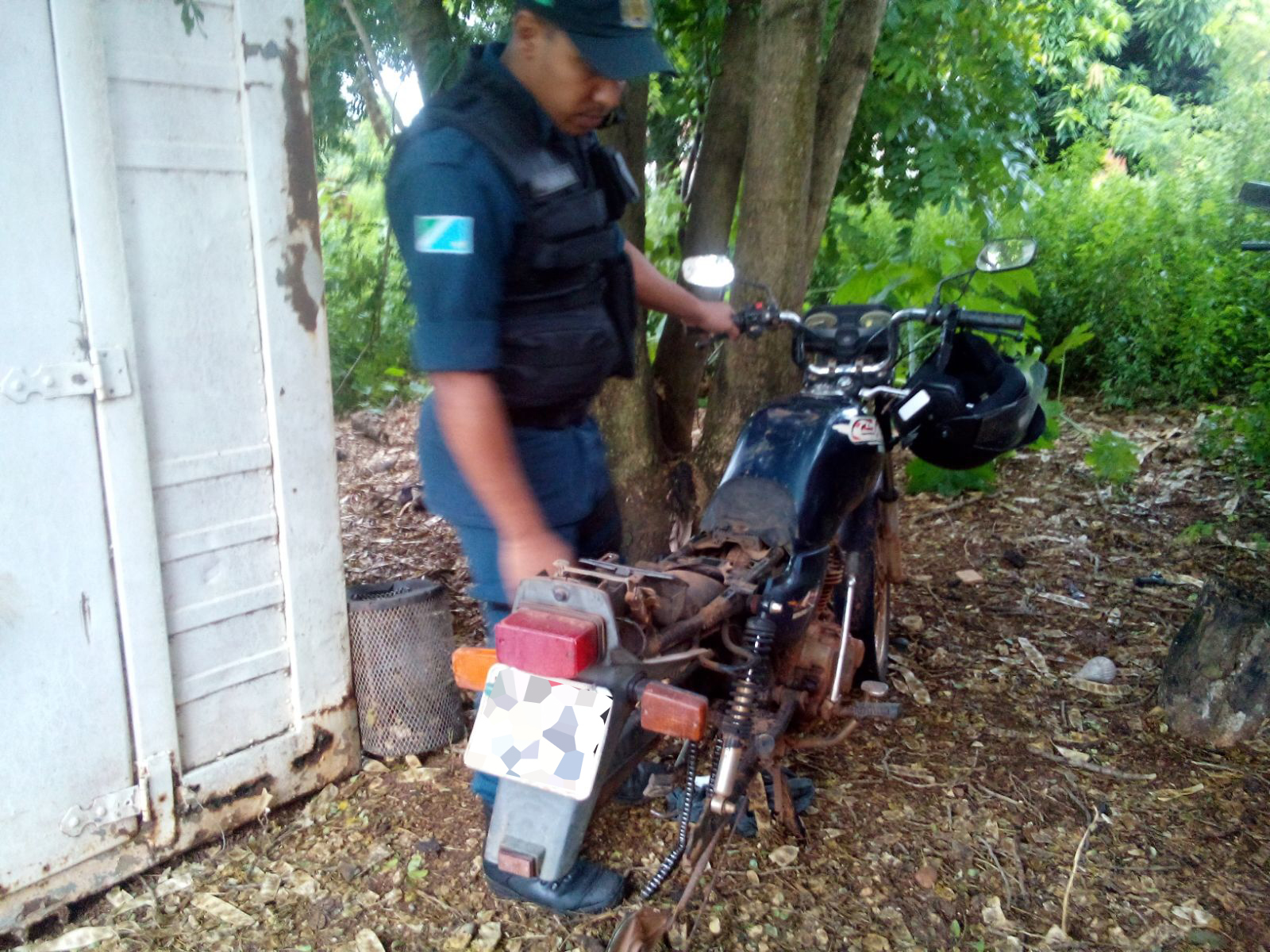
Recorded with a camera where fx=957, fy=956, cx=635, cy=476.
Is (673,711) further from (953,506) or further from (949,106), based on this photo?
(953,506)

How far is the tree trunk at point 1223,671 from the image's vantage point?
10.1ft

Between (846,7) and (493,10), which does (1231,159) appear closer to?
(846,7)

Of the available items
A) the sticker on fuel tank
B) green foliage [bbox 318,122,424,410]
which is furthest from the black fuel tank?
green foliage [bbox 318,122,424,410]

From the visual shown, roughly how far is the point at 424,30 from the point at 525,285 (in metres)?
1.96

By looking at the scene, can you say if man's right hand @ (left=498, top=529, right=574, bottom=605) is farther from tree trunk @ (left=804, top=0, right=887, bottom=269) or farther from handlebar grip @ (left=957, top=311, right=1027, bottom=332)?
tree trunk @ (left=804, top=0, right=887, bottom=269)

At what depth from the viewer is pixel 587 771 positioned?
1.75 meters

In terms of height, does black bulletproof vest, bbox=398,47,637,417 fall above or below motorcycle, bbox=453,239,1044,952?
above

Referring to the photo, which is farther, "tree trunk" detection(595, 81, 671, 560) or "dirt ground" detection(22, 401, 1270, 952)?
"tree trunk" detection(595, 81, 671, 560)

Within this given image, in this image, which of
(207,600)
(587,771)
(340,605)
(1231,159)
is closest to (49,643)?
(207,600)

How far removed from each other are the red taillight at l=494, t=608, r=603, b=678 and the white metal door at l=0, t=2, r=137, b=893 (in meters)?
1.20

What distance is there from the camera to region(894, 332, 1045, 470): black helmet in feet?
9.16

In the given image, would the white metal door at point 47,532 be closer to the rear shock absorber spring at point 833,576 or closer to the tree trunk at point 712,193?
the rear shock absorber spring at point 833,576

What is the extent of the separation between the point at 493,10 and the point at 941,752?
3.24m

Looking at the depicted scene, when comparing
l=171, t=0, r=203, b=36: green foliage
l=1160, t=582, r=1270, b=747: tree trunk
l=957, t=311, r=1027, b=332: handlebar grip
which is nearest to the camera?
l=171, t=0, r=203, b=36: green foliage
